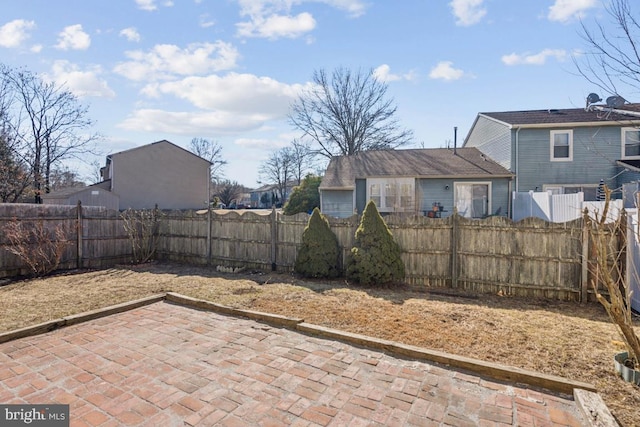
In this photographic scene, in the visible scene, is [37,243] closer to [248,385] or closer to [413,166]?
[248,385]

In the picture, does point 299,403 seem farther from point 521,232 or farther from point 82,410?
point 521,232

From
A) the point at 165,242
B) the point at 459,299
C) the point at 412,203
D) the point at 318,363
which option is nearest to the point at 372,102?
the point at 412,203

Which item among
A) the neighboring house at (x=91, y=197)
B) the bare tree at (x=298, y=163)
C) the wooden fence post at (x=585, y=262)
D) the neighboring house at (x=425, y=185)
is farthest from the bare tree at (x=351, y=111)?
the wooden fence post at (x=585, y=262)

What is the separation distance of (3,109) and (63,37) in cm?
1521

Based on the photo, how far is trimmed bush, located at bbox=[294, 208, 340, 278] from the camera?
25.3 feet

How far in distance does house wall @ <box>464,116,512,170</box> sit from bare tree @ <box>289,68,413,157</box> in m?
8.72

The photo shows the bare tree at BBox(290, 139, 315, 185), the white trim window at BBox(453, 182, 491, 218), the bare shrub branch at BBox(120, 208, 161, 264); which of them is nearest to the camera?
the bare shrub branch at BBox(120, 208, 161, 264)

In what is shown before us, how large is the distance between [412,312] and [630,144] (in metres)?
16.7

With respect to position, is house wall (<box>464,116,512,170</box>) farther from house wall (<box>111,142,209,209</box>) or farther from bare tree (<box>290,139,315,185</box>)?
house wall (<box>111,142,209,209</box>)

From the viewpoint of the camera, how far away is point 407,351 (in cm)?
373

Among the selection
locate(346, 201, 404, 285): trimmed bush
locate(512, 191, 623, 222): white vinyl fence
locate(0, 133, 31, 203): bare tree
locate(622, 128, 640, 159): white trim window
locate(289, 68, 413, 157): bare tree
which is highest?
locate(289, 68, 413, 157): bare tree

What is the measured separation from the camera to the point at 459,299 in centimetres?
619

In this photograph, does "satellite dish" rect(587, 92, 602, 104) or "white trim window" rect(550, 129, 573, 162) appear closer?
"satellite dish" rect(587, 92, 602, 104)

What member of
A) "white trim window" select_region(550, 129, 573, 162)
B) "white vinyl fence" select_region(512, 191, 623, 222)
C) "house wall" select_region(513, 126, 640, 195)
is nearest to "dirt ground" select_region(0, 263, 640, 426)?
"white vinyl fence" select_region(512, 191, 623, 222)
